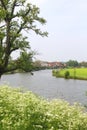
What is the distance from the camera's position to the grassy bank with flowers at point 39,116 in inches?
364

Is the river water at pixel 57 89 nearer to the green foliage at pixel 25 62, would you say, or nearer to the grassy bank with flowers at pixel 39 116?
the green foliage at pixel 25 62

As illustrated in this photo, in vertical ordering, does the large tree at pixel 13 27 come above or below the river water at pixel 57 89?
above

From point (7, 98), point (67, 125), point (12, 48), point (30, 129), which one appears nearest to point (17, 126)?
point (30, 129)

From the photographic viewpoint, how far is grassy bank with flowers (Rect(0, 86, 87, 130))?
9.25 metres

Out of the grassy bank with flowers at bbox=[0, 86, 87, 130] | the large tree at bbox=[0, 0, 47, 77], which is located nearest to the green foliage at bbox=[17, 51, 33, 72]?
the large tree at bbox=[0, 0, 47, 77]

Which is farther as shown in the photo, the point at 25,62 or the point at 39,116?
the point at 25,62

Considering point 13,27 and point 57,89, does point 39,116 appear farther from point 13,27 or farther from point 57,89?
point 57,89

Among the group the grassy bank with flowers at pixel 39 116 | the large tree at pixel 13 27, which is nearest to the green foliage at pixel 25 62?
the large tree at pixel 13 27

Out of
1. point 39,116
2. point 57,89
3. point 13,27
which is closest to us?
point 39,116

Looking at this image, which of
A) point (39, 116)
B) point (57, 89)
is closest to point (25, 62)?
point (39, 116)

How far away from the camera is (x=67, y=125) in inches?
373

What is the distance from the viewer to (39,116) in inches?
408

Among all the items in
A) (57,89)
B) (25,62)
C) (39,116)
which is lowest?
(57,89)

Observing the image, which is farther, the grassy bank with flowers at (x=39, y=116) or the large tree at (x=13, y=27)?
the large tree at (x=13, y=27)
